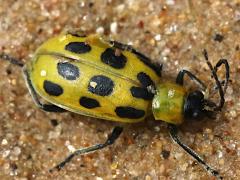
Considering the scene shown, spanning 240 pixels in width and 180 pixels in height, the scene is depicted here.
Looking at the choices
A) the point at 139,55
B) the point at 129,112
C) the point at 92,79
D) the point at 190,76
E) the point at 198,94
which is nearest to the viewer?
the point at 92,79

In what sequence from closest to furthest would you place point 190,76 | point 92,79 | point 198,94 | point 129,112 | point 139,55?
point 92,79 → point 129,112 → point 198,94 → point 190,76 → point 139,55

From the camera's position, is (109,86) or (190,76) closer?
(109,86)

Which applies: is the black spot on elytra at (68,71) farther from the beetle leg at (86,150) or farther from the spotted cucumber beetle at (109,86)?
the beetle leg at (86,150)

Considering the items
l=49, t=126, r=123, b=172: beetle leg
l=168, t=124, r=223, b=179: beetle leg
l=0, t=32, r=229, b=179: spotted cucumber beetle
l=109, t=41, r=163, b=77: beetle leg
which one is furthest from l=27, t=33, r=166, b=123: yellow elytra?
l=168, t=124, r=223, b=179: beetle leg

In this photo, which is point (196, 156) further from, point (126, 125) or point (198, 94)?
point (126, 125)

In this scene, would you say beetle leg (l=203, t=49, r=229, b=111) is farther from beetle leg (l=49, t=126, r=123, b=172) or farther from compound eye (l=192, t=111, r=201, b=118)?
beetle leg (l=49, t=126, r=123, b=172)

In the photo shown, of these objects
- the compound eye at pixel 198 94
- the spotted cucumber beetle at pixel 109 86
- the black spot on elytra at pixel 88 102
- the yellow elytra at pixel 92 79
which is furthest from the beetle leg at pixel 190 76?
the black spot on elytra at pixel 88 102

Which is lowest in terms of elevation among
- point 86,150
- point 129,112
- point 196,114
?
point 86,150

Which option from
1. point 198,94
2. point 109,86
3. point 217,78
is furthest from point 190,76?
point 109,86
